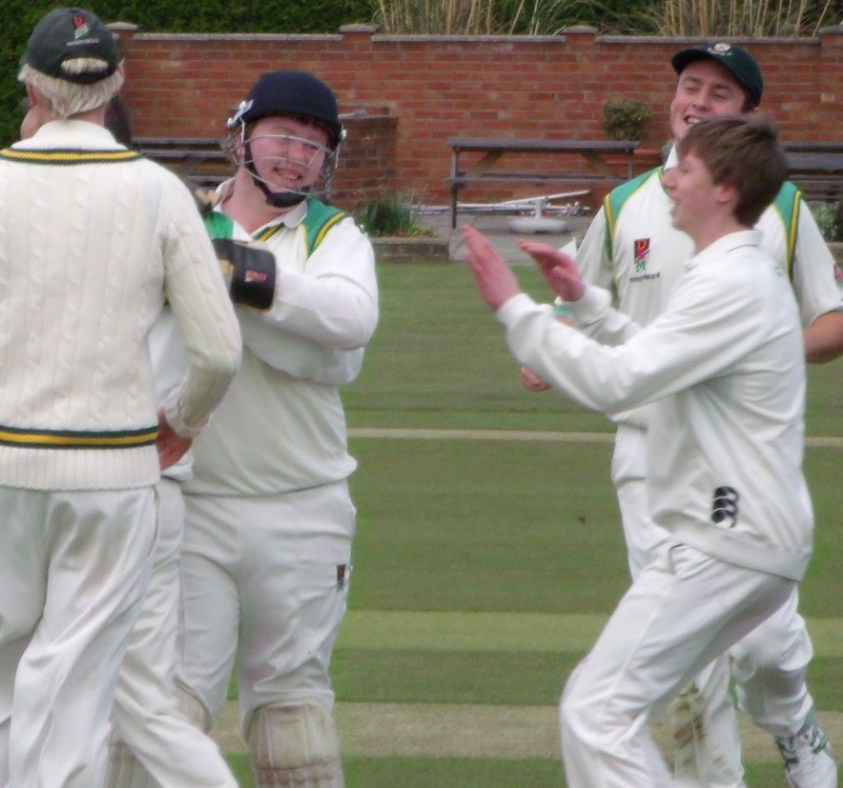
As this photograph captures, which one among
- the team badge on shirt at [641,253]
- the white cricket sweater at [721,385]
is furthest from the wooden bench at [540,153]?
the white cricket sweater at [721,385]

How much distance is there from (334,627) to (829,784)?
4.81 ft

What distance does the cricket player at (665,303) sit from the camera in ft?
16.3

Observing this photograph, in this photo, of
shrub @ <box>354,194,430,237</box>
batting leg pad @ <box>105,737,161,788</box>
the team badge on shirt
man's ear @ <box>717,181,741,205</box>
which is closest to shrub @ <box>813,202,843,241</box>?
shrub @ <box>354,194,430,237</box>

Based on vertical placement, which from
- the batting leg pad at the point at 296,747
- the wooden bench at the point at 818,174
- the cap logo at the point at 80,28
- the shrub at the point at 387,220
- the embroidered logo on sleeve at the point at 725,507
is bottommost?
the shrub at the point at 387,220

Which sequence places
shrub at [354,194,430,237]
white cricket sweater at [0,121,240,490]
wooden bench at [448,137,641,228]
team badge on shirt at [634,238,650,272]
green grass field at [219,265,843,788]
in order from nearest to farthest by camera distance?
white cricket sweater at [0,121,240,490], team badge on shirt at [634,238,650,272], green grass field at [219,265,843,788], shrub at [354,194,430,237], wooden bench at [448,137,641,228]

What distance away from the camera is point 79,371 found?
3.84 metres

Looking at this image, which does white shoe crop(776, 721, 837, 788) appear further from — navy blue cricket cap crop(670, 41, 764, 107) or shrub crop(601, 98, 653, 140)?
shrub crop(601, 98, 653, 140)

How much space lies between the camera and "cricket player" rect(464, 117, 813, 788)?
13.2ft

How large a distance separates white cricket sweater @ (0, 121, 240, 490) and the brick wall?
1765 centimetres

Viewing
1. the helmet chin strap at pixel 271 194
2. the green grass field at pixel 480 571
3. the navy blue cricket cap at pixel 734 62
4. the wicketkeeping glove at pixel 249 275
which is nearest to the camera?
the wicketkeeping glove at pixel 249 275

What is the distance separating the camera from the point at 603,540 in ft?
27.3

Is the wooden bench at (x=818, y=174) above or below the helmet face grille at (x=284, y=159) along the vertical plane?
below

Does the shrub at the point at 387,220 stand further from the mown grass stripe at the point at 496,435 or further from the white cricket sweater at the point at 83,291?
the white cricket sweater at the point at 83,291

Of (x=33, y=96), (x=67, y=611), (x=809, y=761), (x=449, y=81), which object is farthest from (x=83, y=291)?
(x=449, y=81)
